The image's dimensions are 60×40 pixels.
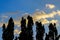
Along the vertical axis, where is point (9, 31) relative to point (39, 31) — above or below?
above

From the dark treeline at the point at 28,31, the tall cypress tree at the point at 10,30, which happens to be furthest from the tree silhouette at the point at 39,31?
the tall cypress tree at the point at 10,30

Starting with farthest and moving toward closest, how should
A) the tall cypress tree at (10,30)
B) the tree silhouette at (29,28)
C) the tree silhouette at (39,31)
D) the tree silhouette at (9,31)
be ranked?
the tree silhouette at (39,31), the tree silhouette at (9,31), the tall cypress tree at (10,30), the tree silhouette at (29,28)

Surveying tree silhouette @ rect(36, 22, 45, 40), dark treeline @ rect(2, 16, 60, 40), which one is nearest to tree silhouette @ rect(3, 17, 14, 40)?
dark treeline @ rect(2, 16, 60, 40)

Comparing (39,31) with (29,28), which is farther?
(39,31)

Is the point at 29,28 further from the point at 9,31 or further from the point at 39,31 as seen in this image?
the point at 9,31

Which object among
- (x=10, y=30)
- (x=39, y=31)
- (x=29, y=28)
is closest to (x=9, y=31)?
(x=10, y=30)

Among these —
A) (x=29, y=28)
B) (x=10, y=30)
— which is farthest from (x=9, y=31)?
(x=29, y=28)

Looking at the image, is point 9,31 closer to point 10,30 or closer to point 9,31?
point 9,31

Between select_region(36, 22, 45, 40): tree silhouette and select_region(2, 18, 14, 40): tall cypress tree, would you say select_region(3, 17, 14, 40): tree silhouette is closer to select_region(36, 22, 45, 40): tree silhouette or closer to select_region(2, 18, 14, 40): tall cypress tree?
select_region(2, 18, 14, 40): tall cypress tree

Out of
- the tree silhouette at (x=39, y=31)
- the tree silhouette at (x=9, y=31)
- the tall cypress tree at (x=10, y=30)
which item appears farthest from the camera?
the tree silhouette at (x=39, y=31)

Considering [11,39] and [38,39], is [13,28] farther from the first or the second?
[38,39]

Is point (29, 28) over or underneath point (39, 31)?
over

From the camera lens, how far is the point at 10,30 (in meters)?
77.4

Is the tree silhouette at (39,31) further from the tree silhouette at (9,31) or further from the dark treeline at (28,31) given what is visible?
the tree silhouette at (9,31)
